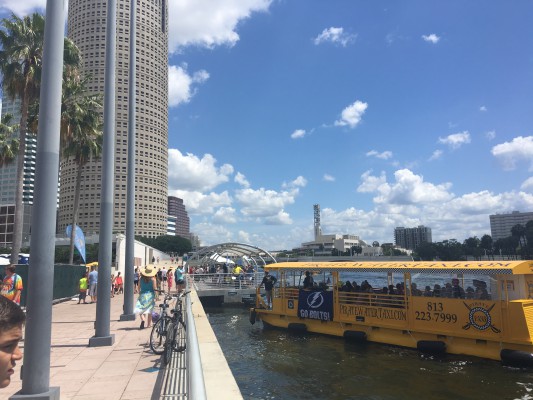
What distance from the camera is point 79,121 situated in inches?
1099

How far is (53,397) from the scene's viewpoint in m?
5.61

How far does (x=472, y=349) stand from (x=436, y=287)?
2173mm

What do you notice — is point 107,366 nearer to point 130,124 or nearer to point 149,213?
point 130,124

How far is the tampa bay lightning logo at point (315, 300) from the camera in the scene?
1795cm

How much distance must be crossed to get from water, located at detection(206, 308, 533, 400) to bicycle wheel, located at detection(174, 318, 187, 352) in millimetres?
2962

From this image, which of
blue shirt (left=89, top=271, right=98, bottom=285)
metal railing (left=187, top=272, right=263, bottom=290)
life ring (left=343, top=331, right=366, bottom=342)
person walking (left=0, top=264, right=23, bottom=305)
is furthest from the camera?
metal railing (left=187, top=272, right=263, bottom=290)

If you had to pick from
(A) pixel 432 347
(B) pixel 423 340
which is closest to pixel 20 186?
(B) pixel 423 340

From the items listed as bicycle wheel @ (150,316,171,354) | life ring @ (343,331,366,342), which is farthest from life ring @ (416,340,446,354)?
bicycle wheel @ (150,316,171,354)

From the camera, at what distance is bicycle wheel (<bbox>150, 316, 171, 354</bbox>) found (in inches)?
341

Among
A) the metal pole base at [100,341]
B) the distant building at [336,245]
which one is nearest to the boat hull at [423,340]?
the metal pole base at [100,341]

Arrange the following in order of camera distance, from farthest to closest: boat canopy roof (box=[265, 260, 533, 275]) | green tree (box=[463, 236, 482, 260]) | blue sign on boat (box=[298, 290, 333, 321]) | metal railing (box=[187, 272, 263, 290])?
green tree (box=[463, 236, 482, 260]) → metal railing (box=[187, 272, 263, 290]) → blue sign on boat (box=[298, 290, 333, 321]) → boat canopy roof (box=[265, 260, 533, 275])

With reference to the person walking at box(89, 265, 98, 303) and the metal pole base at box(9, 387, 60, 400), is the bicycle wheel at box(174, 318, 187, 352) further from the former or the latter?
the person walking at box(89, 265, 98, 303)

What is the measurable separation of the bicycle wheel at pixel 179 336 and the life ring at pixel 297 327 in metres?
10.4

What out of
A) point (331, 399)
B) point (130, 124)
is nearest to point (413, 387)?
point (331, 399)
